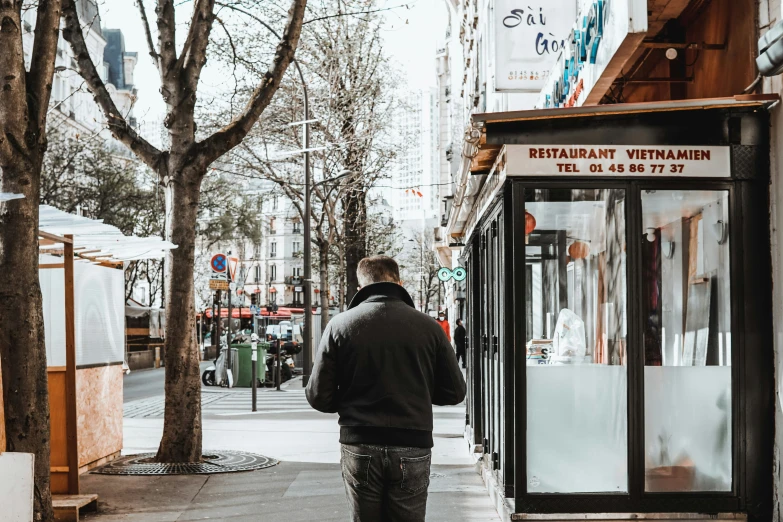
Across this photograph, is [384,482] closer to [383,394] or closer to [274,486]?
[383,394]

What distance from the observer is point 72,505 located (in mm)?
8117

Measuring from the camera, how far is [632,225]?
7.18 m

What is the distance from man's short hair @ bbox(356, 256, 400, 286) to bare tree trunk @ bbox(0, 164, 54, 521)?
293 cm

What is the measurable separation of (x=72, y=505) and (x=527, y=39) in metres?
7.28

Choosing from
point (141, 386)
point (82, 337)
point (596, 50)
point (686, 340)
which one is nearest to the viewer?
point (686, 340)

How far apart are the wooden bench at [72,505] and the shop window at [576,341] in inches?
143

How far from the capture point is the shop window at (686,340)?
7117 millimetres

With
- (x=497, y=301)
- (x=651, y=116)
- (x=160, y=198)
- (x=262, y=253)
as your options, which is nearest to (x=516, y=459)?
(x=497, y=301)

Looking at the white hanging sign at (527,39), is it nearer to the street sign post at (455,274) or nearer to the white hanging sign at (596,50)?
the white hanging sign at (596,50)

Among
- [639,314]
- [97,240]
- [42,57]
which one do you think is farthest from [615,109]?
[97,240]

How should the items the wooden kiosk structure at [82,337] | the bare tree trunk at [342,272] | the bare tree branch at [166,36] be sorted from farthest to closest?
1. the bare tree trunk at [342,272]
2. the bare tree branch at [166,36]
3. the wooden kiosk structure at [82,337]

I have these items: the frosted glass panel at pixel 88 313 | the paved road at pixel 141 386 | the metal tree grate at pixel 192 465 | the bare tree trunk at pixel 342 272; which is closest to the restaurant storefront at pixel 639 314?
the metal tree grate at pixel 192 465

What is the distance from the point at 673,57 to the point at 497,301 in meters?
2.71

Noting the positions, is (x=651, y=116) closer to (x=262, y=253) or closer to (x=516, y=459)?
(x=516, y=459)
